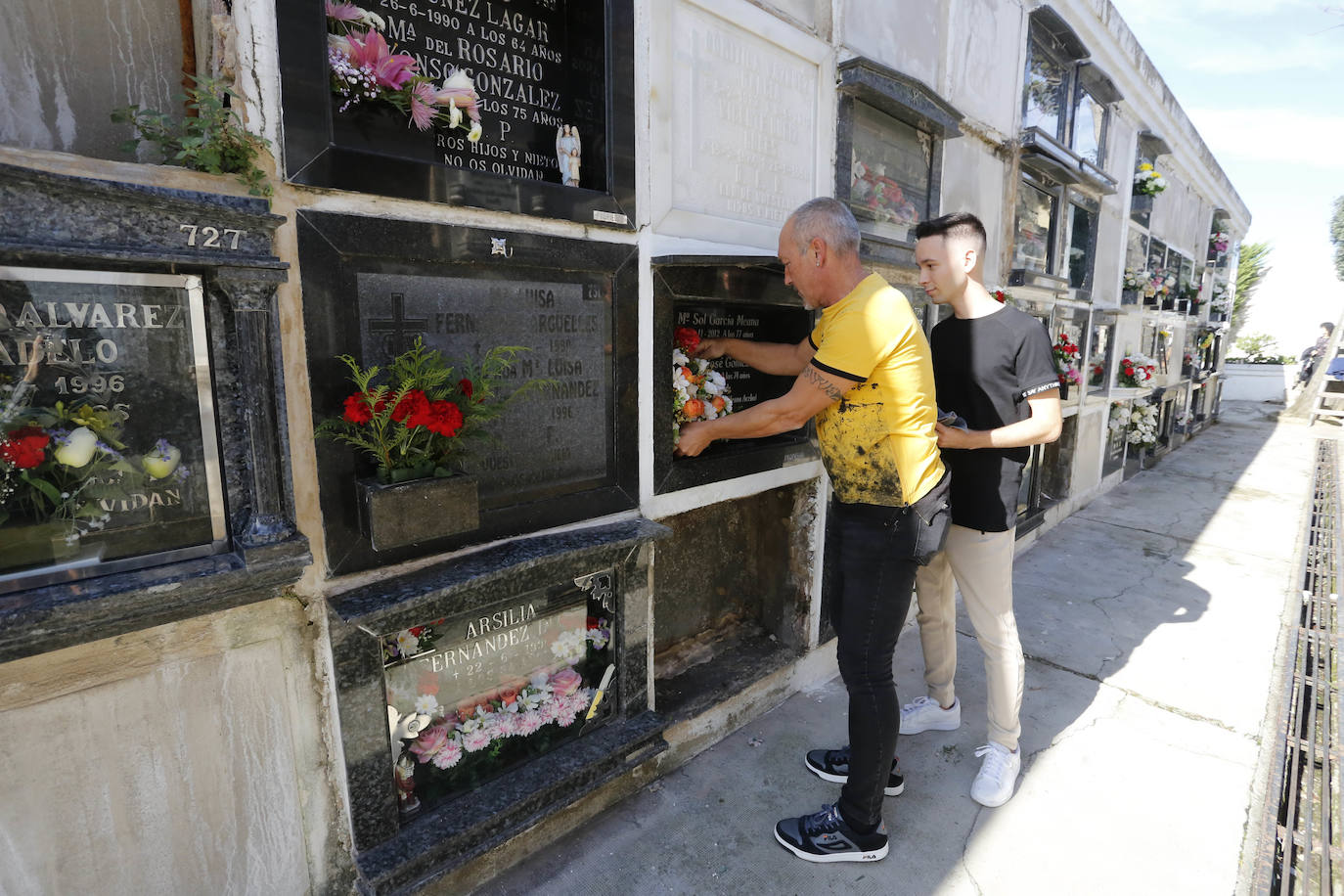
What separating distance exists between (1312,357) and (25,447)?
27.8 m

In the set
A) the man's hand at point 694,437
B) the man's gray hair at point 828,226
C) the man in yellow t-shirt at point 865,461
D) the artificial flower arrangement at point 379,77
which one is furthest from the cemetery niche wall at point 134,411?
the man's gray hair at point 828,226

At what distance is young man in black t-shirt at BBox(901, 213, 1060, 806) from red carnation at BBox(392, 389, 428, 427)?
1.79 m

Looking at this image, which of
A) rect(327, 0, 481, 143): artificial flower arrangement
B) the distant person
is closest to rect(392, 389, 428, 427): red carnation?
rect(327, 0, 481, 143): artificial flower arrangement

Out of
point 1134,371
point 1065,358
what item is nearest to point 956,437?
point 1065,358

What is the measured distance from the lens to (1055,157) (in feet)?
16.1

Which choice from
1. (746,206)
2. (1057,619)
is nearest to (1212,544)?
(1057,619)

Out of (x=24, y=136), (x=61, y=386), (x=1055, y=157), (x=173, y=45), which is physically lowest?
(x=61, y=386)

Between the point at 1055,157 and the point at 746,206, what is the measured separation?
361cm

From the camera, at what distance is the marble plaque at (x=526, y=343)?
5.63 feet

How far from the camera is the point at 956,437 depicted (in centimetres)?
238

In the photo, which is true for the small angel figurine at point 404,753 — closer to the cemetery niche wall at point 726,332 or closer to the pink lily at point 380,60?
the cemetery niche wall at point 726,332

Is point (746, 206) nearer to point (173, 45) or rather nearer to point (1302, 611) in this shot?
point (173, 45)

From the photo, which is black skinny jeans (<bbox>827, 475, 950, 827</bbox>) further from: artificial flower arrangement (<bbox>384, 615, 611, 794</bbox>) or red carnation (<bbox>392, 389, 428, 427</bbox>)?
red carnation (<bbox>392, 389, 428, 427</bbox>)

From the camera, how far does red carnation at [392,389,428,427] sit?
5.02 ft
